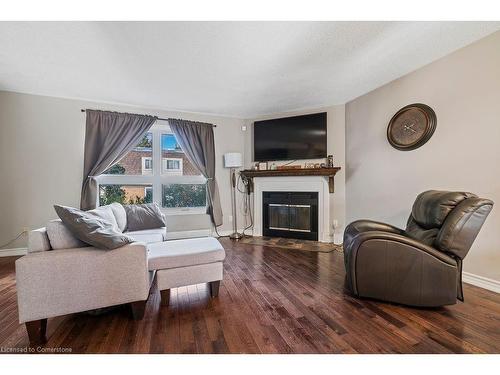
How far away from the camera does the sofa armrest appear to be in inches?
49.7

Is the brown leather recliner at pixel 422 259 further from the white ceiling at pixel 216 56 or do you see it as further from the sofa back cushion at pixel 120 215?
the sofa back cushion at pixel 120 215

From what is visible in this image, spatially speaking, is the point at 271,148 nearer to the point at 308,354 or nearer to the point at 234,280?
the point at 234,280

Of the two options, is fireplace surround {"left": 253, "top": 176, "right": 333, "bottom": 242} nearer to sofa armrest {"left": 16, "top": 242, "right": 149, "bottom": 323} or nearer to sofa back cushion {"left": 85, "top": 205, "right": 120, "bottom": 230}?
sofa back cushion {"left": 85, "top": 205, "right": 120, "bottom": 230}

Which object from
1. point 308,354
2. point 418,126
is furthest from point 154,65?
point 418,126

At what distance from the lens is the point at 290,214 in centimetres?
388

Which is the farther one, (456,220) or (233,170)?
(233,170)

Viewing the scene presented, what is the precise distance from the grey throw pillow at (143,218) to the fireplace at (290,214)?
74.2 inches

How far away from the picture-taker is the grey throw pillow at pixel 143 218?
2.86 m

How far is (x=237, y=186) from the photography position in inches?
164

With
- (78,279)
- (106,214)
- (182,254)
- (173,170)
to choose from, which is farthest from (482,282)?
(173,170)

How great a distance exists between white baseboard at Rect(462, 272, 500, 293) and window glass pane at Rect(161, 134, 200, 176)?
387 centimetres

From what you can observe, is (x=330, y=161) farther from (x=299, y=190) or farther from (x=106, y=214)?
(x=106, y=214)

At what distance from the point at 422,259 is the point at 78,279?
2.41 m
